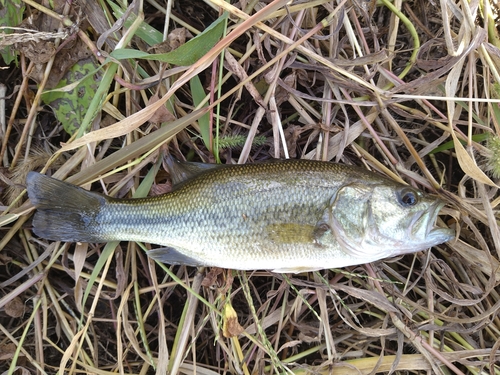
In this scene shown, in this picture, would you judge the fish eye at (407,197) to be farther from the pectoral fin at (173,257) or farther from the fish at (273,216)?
the pectoral fin at (173,257)

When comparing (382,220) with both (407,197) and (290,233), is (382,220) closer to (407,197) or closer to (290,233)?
(407,197)

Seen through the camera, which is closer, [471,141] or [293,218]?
[293,218]

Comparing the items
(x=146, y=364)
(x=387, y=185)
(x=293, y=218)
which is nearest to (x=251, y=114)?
(x=293, y=218)

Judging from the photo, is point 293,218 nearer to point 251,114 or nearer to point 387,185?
point 387,185

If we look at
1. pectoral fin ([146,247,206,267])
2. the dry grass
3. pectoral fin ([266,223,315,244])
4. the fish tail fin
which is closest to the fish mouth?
the dry grass

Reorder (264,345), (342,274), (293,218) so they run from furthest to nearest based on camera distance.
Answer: (342,274) → (264,345) → (293,218)

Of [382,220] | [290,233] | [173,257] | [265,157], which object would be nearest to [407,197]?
[382,220]

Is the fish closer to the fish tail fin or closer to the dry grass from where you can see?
the fish tail fin

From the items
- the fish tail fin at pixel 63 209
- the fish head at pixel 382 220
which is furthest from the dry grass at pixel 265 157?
the fish head at pixel 382 220
